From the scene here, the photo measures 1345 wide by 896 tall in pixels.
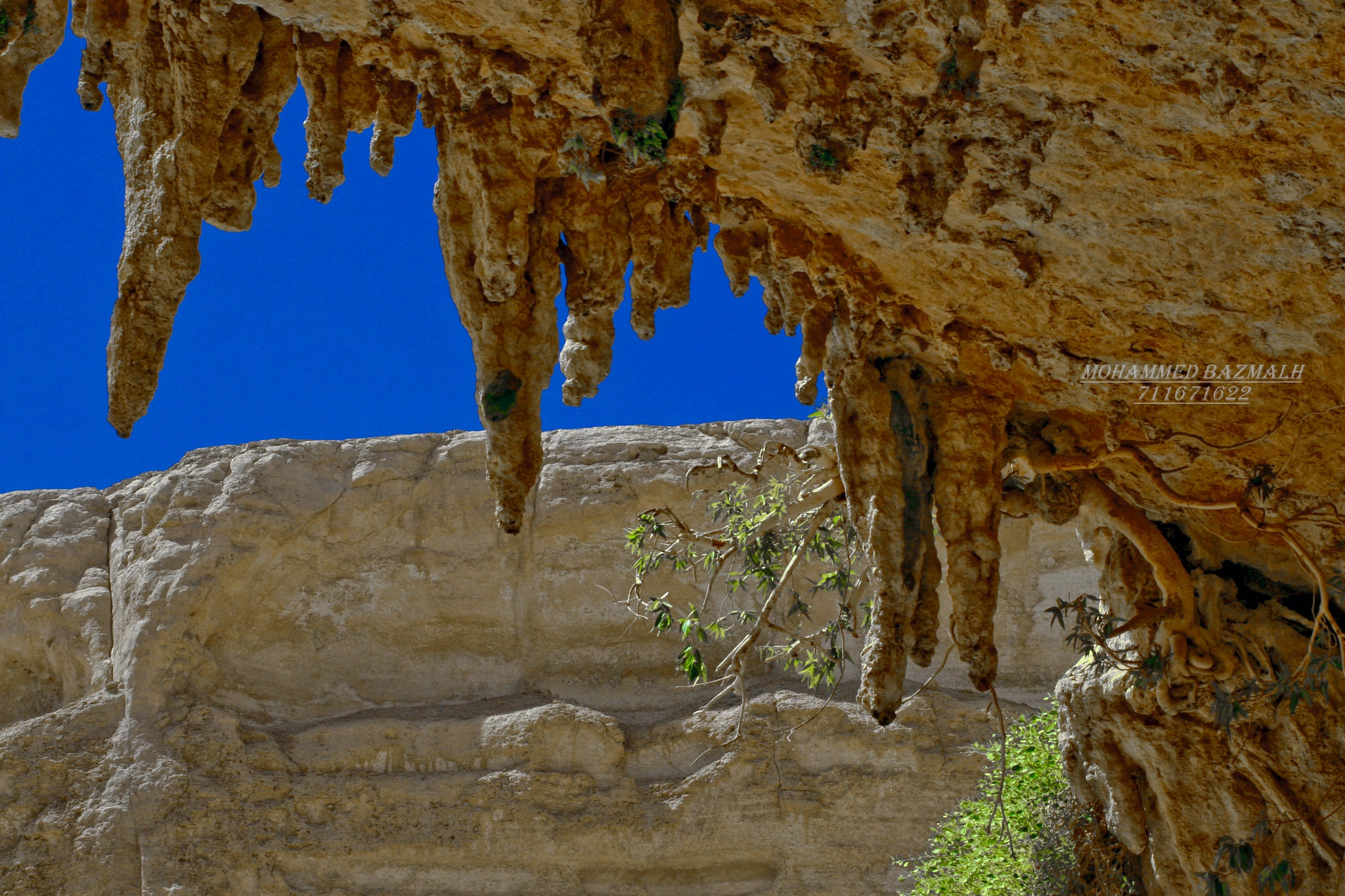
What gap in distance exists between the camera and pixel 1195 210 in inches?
182

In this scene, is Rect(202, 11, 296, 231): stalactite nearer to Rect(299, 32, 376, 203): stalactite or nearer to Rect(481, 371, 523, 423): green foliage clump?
Rect(299, 32, 376, 203): stalactite

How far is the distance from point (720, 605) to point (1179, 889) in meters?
7.54

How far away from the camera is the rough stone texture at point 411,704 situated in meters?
12.2

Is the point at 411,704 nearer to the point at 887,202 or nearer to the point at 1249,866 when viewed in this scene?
the point at 1249,866

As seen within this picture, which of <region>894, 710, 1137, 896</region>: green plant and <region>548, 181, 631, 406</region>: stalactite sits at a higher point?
<region>548, 181, 631, 406</region>: stalactite

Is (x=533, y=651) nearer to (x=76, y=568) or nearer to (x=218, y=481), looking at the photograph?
(x=218, y=481)

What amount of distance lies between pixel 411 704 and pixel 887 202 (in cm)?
1059

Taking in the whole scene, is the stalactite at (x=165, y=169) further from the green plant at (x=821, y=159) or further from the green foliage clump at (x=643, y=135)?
the green plant at (x=821, y=159)

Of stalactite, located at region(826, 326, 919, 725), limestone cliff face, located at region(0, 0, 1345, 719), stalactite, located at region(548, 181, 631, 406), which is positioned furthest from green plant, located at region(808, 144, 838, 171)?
stalactite, located at region(826, 326, 919, 725)

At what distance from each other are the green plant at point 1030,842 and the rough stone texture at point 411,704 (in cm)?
245

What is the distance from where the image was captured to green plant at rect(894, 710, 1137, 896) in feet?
24.7

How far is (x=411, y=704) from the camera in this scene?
14.0m

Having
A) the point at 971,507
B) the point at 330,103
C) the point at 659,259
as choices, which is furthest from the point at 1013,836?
the point at 330,103

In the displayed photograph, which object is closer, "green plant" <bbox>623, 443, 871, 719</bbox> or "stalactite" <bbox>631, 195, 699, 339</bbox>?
"stalactite" <bbox>631, 195, 699, 339</bbox>
